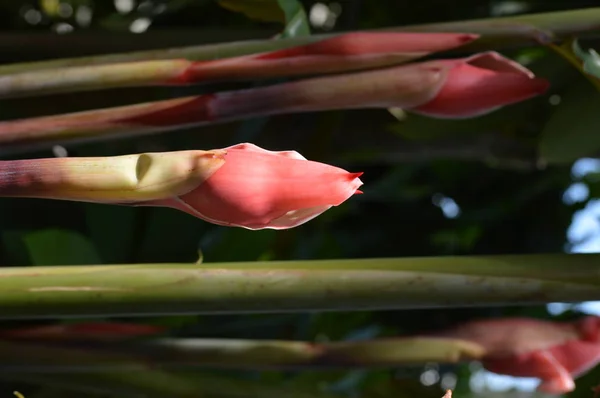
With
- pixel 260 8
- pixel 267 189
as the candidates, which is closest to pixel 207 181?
pixel 267 189

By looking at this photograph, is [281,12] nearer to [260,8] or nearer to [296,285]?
[260,8]

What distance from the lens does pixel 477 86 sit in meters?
0.41

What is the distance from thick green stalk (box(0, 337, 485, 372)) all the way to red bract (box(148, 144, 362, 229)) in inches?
6.4

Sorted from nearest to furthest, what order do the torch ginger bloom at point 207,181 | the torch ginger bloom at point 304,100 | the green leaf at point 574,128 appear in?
the torch ginger bloom at point 207,181 → the torch ginger bloom at point 304,100 → the green leaf at point 574,128

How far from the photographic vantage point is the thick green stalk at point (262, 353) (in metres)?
0.43

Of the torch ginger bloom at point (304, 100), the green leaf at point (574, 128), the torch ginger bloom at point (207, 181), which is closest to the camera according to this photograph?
the torch ginger bloom at point (207, 181)

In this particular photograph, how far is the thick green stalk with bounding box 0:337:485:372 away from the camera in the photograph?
43 centimetres

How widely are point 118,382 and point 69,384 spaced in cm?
3

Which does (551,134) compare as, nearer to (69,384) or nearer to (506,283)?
A: (506,283)

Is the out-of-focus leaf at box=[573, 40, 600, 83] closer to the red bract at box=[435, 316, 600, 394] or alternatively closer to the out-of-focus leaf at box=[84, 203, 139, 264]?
the red bract at box=[435, 316, 600, 394]

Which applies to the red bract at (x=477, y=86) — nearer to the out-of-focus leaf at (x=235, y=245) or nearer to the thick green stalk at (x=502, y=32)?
the thick green stalk at (x=502, y=32)

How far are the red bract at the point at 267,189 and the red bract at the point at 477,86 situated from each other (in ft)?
0.48

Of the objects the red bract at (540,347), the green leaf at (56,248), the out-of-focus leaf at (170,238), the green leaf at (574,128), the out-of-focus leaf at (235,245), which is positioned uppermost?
the green leaf at (56,248)

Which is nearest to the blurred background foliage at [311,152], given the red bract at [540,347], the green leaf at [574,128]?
the green leaf at [574,128]
